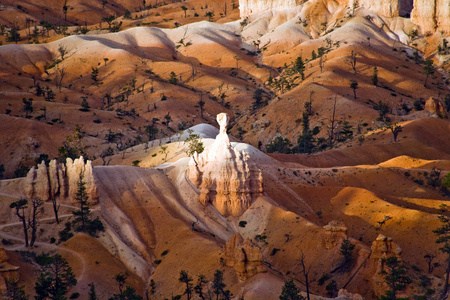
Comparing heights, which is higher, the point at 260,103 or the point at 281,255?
the point at 281,255

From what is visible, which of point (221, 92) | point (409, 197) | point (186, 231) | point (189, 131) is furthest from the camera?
point (221, 92)

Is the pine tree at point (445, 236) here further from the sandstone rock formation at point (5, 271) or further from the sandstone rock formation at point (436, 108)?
the sandstone rock formation at point (436, 108)

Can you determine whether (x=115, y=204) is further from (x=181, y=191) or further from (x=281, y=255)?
(x=281, y=255)

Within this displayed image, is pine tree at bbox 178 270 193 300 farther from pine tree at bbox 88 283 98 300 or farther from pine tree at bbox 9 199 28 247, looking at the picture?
pine tree at bbox 9 199 28 247

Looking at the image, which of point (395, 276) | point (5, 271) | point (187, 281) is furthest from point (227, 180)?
point (5, 271)

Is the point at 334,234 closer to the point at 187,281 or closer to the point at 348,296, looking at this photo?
the point at 348,296

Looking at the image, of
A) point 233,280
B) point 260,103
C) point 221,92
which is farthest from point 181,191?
point 221,92
